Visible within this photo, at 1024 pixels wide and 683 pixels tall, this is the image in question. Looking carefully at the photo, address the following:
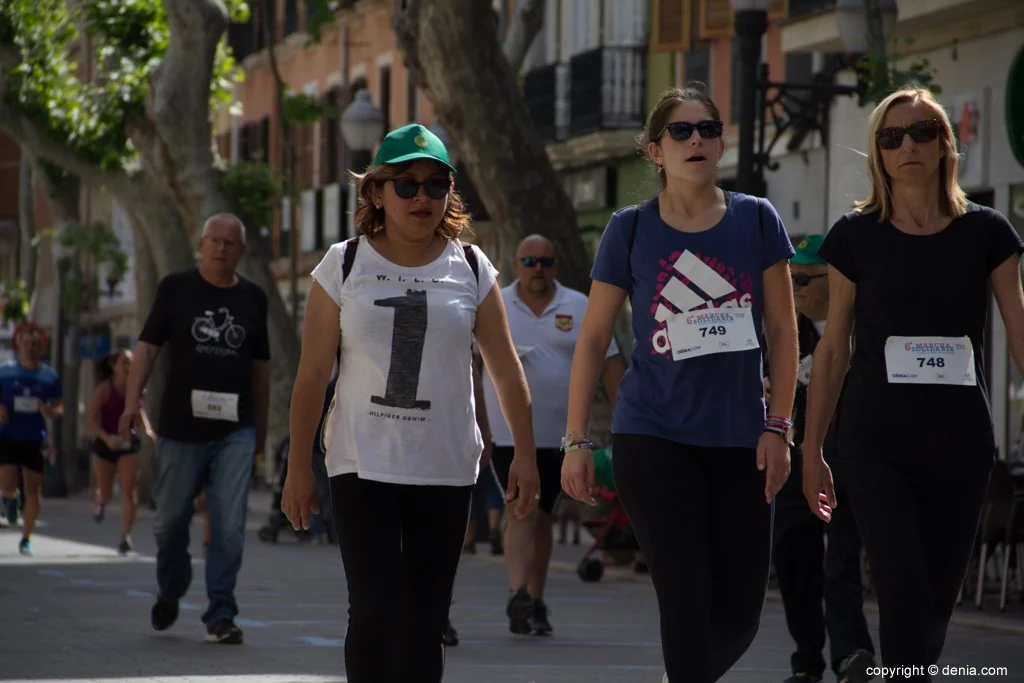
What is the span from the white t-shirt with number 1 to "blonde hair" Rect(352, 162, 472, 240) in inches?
3.6

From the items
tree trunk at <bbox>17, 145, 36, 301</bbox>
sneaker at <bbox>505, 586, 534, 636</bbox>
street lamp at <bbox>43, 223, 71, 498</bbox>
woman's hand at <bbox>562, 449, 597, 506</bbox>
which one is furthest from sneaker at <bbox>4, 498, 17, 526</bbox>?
tree trunk at <bbox>17, 145, 36, 301</bbox>

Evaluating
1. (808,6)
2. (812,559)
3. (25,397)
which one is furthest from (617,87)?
(812,559)

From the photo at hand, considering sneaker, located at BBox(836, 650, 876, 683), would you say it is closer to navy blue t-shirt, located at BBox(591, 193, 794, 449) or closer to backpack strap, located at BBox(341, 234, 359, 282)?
navy blue t-shirt, located at BBox(591, 193, 794, 449)

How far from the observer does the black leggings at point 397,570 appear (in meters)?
6.46

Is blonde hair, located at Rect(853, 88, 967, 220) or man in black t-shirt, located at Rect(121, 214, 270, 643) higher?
blonde hair, located at Rect(853, 88, 967, 220)

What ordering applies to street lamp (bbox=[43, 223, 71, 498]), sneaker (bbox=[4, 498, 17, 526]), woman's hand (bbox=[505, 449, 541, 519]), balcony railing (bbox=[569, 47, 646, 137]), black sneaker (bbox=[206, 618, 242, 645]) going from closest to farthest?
woman's hand (bbox=[505, 449, 541, 519]), black sneaker (bbox=[206, 618, 242, 645]), sneaker (bbox=[4, 498, 17, 526]), balcony railing (bbox=[569, 47, 646, 137]), street lamp (bbox=[43, 223, 71, 498])

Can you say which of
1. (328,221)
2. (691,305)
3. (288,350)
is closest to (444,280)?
(691,305)

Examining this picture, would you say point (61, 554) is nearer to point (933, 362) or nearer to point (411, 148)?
point (411, 148)

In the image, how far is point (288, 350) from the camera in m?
27.7

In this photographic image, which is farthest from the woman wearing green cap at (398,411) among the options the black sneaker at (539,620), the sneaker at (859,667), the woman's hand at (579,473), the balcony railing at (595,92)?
the balcony railing at (595,92)

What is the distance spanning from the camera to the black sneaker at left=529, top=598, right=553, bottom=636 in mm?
11695

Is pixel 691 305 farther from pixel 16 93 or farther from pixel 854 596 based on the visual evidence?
pixel 16 93

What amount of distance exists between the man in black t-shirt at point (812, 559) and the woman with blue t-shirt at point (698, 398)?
2137 millimetres

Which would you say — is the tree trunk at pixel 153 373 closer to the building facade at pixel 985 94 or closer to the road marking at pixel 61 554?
the road marking at pixel 61 554
